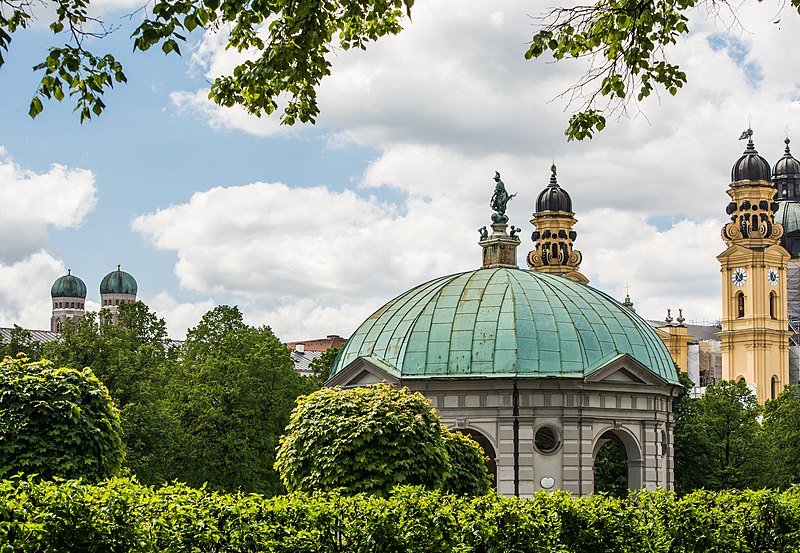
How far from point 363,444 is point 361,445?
5cm

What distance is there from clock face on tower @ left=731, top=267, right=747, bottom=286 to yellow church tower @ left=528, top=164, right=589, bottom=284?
14557 millimetres

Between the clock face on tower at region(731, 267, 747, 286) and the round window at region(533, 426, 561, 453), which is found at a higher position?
the clock face on tower at region(731, 267, 747, 286)

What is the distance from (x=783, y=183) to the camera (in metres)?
140

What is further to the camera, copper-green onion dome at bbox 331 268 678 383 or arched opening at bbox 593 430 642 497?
arched opening at bbox 593 430 642 497

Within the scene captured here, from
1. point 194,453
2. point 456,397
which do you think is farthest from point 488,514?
point 194,453

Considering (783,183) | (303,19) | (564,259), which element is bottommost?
(303,19)

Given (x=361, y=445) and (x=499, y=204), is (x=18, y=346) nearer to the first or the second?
(x=499, y=204)

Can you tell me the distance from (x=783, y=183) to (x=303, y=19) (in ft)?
439

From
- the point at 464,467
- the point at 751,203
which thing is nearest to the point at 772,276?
the point at 751,203

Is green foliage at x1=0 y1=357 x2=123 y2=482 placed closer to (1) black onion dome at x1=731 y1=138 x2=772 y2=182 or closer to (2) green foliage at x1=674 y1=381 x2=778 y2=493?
(2) green foliage at x1=674 y1=381 x2=778 y2=493

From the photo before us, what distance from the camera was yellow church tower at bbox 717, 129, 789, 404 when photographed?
111562mm

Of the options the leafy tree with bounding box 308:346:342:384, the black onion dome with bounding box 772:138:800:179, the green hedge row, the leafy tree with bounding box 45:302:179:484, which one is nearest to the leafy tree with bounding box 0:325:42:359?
the leafy tree with bounding box 45:302:179:484

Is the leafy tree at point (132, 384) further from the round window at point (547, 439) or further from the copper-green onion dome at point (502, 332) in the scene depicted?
the round window at point (547, 439)

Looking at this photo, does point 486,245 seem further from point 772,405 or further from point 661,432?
point 772,405
